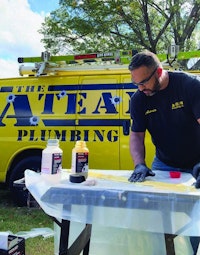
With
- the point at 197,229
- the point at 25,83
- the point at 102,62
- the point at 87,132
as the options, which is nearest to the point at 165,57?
the point at 102,62

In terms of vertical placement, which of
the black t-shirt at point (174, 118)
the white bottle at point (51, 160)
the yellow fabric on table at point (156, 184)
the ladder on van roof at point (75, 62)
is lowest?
the yellow fabric on table at point (156, 184)

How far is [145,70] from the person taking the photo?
Result: 8.03ft

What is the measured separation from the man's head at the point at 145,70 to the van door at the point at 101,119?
8.43 feet

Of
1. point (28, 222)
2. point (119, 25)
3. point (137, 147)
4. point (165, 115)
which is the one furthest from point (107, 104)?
point (119, 25)

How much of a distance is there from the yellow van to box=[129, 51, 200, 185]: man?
2.13 m

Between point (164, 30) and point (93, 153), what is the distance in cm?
882

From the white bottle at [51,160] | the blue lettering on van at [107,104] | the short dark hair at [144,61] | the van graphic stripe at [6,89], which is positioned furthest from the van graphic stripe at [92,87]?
the white bottle at [51,160]

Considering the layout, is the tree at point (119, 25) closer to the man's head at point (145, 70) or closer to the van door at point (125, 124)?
the van door at point (125, 124)

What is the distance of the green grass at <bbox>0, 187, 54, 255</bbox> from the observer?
360 centimetres

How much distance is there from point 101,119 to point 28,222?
168 centimetres

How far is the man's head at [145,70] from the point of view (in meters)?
2.44

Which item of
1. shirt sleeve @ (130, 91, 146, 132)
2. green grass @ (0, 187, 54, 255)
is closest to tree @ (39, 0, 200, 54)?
green grass @ (0, 187, 54, 255)

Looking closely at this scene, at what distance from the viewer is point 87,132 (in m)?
5.21

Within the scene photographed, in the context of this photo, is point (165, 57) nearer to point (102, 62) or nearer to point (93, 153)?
point (102, 62)
